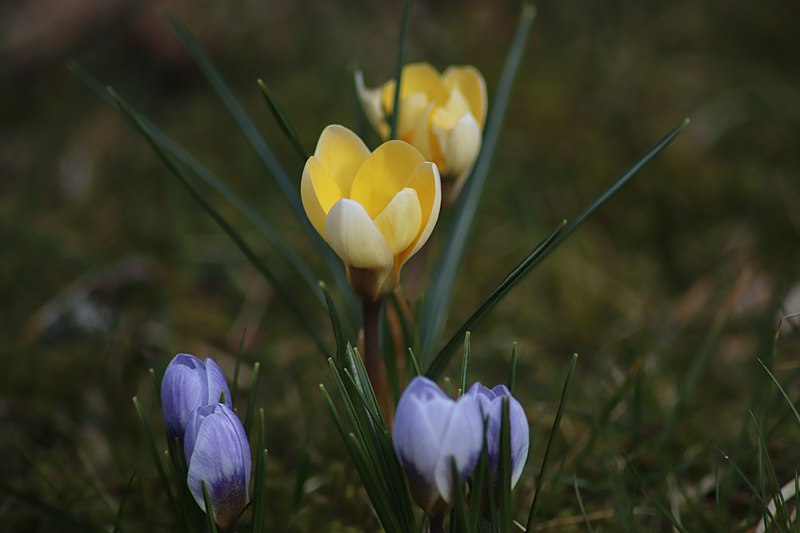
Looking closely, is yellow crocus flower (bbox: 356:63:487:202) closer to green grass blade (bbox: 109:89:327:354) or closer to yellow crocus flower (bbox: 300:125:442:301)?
yellow crocus flower (bbox: 300:125:442:301)

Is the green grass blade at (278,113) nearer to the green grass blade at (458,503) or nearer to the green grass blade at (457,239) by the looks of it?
the green grass blade at (457,239)

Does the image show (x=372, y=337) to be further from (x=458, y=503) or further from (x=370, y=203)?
(x=458, y=503)

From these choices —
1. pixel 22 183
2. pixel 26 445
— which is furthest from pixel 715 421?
pixel 22 183

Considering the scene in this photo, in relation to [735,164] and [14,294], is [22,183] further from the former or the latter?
[735,164]

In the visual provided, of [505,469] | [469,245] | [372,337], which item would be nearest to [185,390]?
[372,337]

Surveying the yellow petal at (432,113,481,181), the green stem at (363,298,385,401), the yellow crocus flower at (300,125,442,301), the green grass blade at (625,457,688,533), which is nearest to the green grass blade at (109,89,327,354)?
the green stem at (363,298,385,401)
